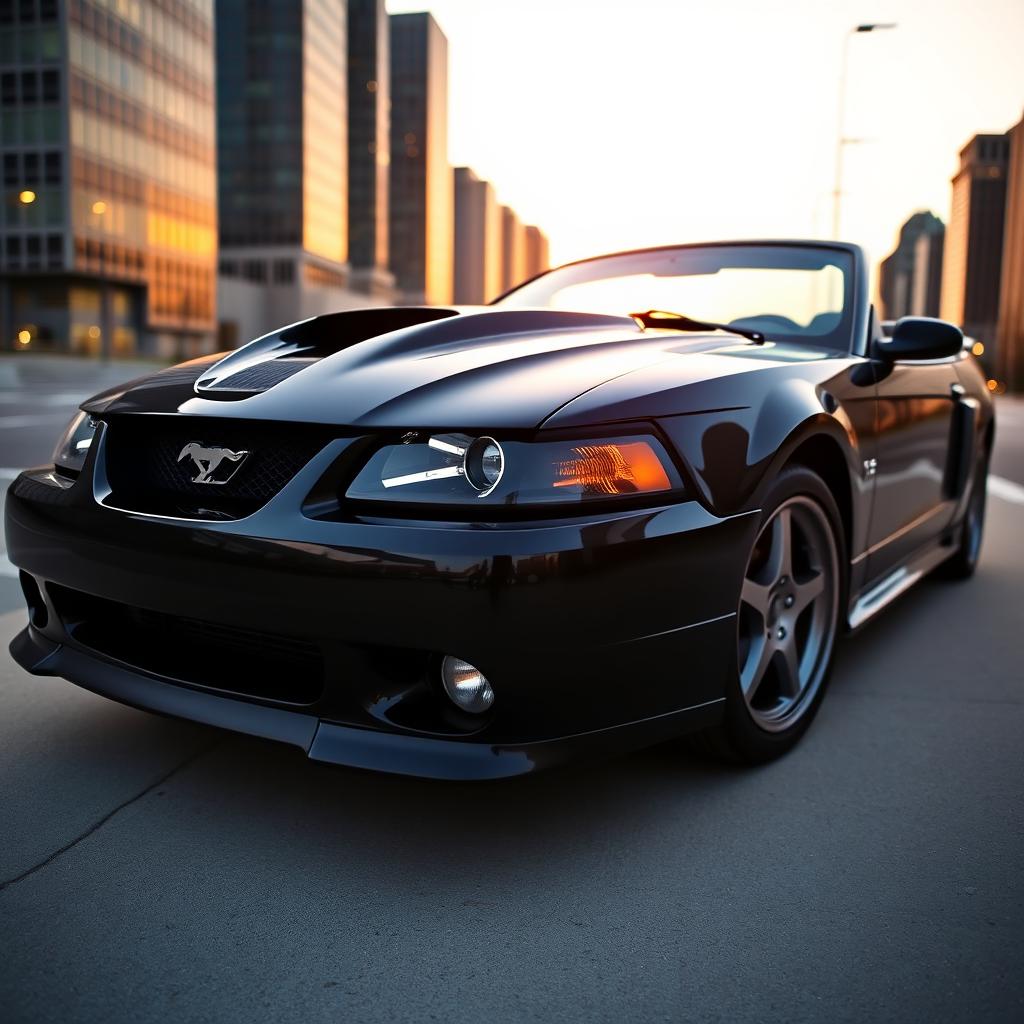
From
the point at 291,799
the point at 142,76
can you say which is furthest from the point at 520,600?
the point at 142,76

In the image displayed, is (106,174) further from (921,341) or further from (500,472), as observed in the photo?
(500,472)

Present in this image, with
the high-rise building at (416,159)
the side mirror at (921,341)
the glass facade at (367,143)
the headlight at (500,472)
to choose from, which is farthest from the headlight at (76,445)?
the high-rise building at (416,159)

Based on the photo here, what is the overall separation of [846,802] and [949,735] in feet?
1.97

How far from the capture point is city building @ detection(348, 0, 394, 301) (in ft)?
343

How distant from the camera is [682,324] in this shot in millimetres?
2994

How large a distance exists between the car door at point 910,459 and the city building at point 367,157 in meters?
104

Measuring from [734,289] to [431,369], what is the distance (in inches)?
63.6

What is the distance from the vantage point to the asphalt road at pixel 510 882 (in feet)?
5.11

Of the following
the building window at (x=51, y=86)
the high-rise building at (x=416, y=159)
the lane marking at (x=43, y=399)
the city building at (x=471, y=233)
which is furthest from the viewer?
the city building at (x=471, y=233)

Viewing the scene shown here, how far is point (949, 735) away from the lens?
270 cm

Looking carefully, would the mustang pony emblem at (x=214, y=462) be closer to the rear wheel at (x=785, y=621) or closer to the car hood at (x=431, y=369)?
the car hood at (x=431, y=369)

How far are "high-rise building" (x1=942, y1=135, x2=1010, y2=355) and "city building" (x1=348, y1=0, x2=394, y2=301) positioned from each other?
94614mm

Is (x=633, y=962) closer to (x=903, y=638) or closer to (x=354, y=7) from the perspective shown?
(x=903, y=638)

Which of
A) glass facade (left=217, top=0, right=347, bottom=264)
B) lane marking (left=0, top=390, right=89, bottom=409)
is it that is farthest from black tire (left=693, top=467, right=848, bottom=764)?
glass facade (left=217, top=0, right=347, bottom=264)
